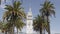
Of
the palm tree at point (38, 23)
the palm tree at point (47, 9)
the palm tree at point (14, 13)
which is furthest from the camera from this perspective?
the palm tree at point (38, 23)

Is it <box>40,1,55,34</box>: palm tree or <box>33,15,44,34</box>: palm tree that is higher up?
<box>40,1,55,34</box>: palm tree

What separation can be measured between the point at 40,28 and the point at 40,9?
1440 cm

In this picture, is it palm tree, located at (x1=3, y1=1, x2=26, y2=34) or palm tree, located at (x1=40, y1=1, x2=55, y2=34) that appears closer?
palm tree, located at (x1=3, y1=1, x2=26, y2=34)

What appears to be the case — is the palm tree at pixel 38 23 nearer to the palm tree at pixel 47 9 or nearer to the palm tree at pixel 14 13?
the palm tree at pixel 47 9

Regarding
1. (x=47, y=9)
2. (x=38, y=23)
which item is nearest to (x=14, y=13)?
(x=47, y=9)

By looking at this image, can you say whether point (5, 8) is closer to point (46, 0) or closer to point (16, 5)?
point (16, 5)

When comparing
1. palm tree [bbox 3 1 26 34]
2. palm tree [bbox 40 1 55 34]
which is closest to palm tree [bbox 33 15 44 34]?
palm tree [bbox 40 1 55 34]

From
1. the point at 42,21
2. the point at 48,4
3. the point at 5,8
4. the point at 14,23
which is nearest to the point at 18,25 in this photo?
the point at 14,23

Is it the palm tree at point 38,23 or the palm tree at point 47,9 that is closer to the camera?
the palm tree at point 47,9

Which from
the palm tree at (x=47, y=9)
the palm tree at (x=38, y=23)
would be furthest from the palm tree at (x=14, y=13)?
the palm tree at (x=38, y=23)

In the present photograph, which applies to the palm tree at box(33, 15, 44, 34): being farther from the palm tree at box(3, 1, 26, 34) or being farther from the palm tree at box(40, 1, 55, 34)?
the palm tree at box(3, 1, 26, 34)

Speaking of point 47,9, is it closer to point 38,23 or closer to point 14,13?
point 14,13

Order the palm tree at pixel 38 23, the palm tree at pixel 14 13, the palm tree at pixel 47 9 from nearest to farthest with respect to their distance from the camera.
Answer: the palm tree at pixel 14 13, the palm tree at pixel 47 9, the palm tree at pixel 38 23

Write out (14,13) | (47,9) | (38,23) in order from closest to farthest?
(14,13), (47,9), (38,23)
